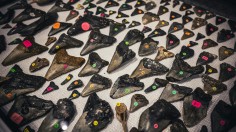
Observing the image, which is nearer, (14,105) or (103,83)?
(14,105)

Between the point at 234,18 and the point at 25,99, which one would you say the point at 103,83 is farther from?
the point at 234,18

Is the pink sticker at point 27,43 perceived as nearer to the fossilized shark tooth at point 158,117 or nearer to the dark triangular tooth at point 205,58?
the fossilized shark tooth at point 158,117

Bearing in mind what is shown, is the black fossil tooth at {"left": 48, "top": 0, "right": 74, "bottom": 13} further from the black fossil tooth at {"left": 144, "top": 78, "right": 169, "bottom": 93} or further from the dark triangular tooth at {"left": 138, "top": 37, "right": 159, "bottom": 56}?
the black fossil tooth at {"left": 144, "top": 78, "right": 169, "bottom": 93}

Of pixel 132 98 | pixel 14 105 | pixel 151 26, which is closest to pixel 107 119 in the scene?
pixel 132 98

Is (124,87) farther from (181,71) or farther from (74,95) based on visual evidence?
(181,71)

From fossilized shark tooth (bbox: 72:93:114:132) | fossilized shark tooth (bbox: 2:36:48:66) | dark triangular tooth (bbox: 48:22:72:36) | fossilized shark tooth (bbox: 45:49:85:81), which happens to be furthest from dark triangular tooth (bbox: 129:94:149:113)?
dark triangular tooth (bbox: 48:22:72:36)

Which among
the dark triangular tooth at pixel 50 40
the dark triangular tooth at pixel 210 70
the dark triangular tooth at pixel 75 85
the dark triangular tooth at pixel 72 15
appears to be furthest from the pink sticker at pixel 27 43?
the dark triangular tooth at pixel 210 70
